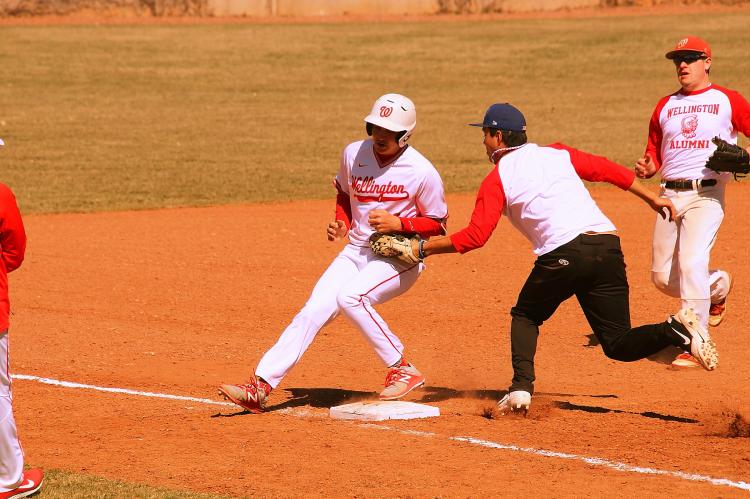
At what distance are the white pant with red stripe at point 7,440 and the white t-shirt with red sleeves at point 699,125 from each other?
539 centimetres

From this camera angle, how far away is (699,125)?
931cm

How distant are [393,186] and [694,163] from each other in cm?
262

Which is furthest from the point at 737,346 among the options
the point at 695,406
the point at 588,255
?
the point at 588,255

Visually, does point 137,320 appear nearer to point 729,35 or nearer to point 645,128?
point 645,128

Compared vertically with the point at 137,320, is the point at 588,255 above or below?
above

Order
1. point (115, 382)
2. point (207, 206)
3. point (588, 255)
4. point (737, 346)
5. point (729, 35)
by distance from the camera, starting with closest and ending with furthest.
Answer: point (588, 255) < point (115, 382) < point (737, 346) < point (207, 206) < point (729, 35)

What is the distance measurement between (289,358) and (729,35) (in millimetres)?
28205

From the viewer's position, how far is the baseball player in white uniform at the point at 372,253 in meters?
7.95


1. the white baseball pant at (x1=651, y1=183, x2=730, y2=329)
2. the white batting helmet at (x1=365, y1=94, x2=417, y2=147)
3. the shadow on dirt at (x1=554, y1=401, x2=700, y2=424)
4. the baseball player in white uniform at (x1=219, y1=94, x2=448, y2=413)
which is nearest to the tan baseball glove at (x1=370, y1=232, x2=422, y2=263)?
the baseball player in white uniform at (x1=219, y1=94, x2=448, y2=413)

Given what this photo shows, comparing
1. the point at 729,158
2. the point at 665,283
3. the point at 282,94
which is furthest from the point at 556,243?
the point at 282,94

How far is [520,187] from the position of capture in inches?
299

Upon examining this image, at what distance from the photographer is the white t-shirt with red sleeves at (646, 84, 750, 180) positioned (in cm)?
929

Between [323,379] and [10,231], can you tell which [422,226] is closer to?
[323,379]

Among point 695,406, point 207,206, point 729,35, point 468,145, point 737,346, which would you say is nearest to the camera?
point 695,406
